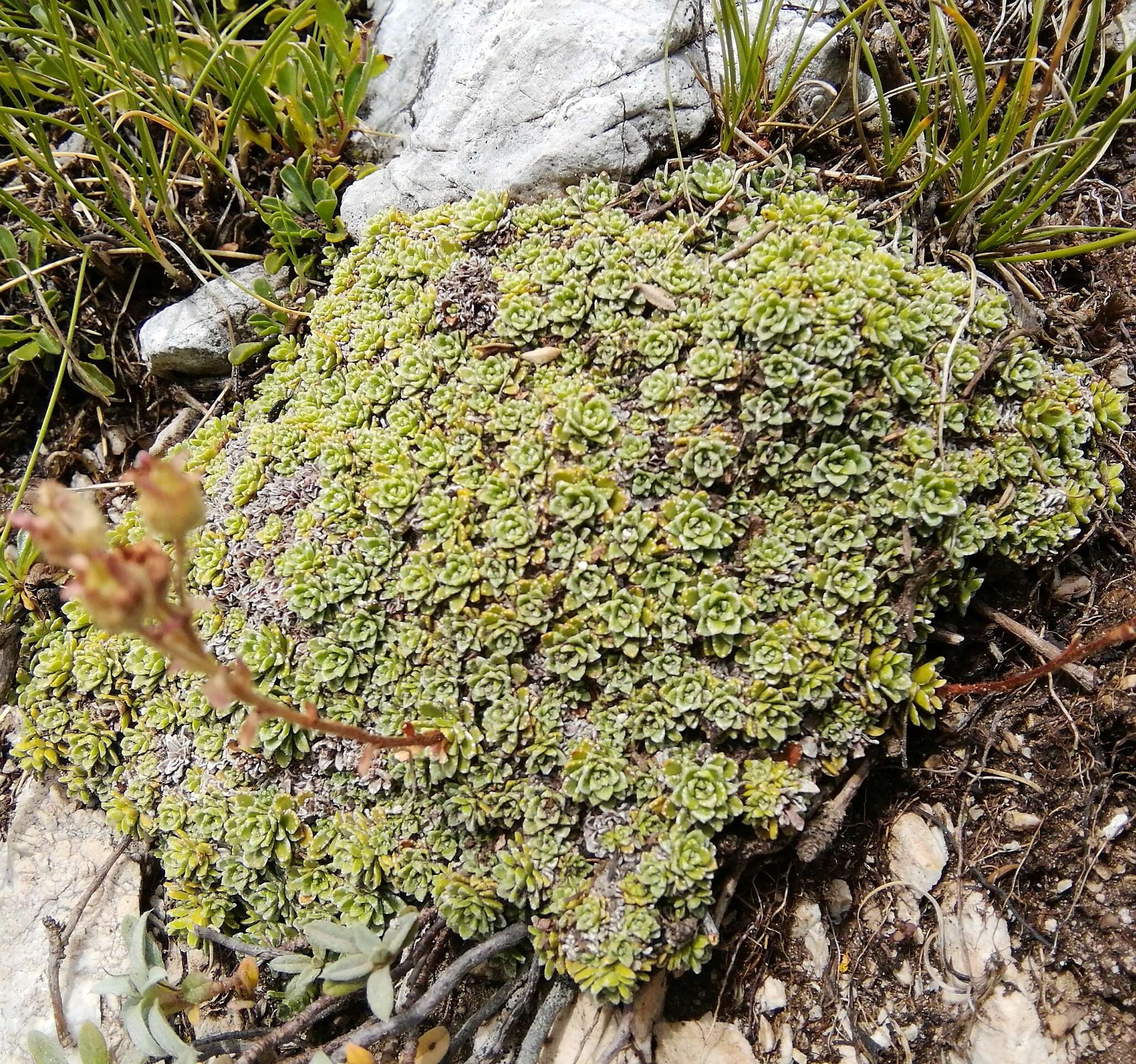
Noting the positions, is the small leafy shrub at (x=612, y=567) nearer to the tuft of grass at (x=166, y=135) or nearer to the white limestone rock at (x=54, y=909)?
the white limestone rock at (x=54, y=909)

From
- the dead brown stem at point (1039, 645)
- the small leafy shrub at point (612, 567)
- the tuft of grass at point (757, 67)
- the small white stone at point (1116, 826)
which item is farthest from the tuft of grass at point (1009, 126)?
the small white stone at point (1116, 826)

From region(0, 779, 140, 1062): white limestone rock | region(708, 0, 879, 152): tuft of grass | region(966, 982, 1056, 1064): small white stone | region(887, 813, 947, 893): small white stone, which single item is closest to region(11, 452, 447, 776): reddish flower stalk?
region(0, 779, 140, 1062): white limestone rock

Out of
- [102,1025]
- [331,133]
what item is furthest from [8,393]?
[102,1025]

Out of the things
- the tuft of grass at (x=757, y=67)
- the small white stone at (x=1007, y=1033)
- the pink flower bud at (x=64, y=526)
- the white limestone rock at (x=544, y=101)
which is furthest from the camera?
the white limestone rock at (x=544, y=101)

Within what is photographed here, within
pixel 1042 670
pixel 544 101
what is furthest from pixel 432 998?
pixel 544 101

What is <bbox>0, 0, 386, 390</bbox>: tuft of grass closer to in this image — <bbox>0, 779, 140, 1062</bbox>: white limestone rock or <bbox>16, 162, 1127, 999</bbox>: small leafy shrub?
<bbox>16, 162, 1127, 999</bbox>: small leafy shrub

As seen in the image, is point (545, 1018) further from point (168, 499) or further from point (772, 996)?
point (168, 499)

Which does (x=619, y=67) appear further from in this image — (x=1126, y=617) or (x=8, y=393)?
(x=8, y=393)
